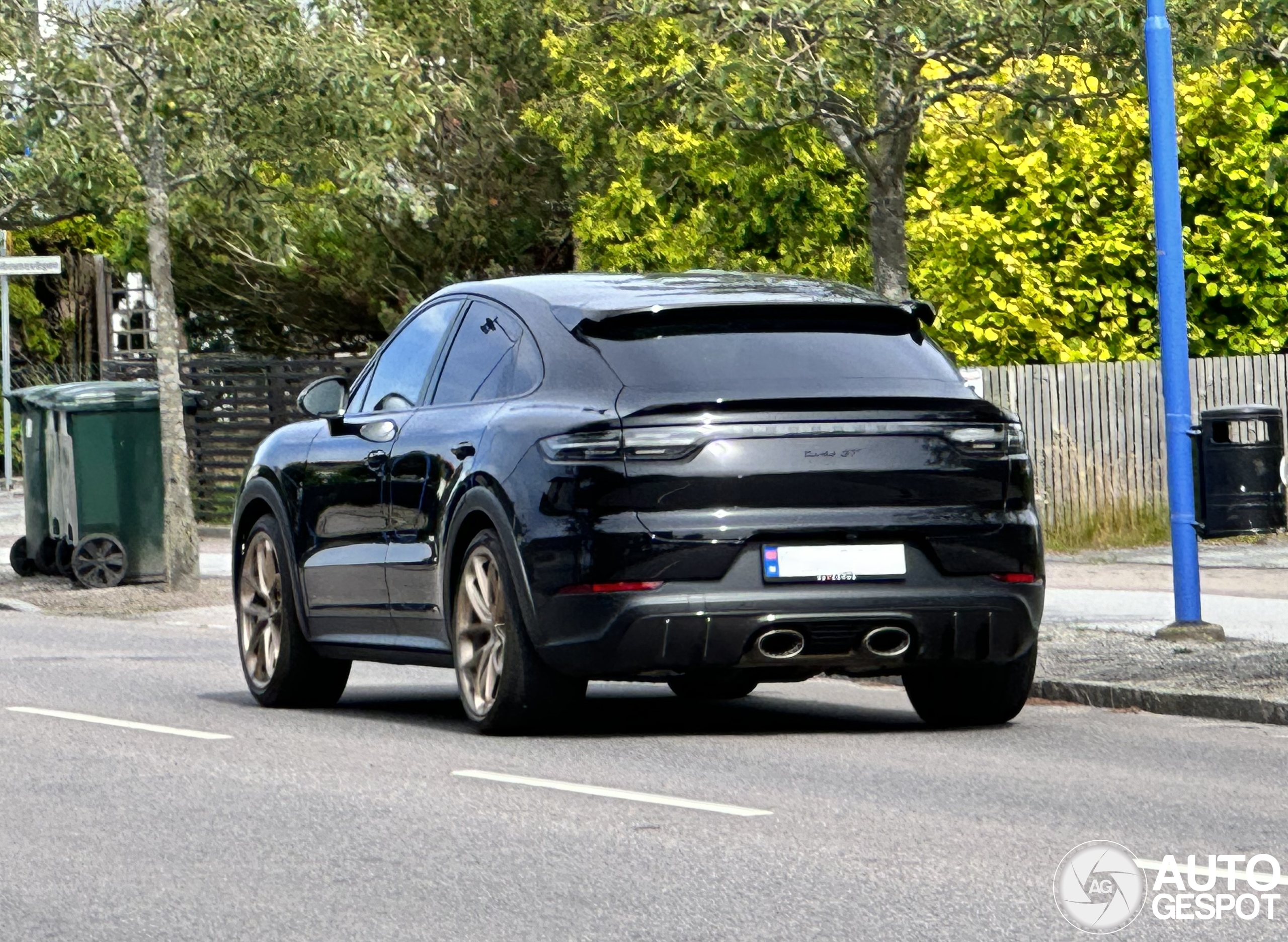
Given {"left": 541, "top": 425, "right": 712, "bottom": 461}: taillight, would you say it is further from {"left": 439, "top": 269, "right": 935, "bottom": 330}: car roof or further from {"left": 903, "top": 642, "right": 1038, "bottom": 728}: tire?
{"left": 903, "top": 642, "right": 1038, "bottom": 728}: tire

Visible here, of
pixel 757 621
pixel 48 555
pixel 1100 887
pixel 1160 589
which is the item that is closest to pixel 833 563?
pixel 757 621

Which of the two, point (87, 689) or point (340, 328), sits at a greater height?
point (340, 328)

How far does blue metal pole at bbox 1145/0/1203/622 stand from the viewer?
41.8ft

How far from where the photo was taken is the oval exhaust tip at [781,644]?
9.04m

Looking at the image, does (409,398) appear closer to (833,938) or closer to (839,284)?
(839,284)

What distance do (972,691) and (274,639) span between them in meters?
3.21

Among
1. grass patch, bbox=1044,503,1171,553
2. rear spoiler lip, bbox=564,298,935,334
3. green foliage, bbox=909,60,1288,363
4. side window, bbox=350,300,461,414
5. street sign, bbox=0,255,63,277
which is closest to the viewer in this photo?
rear spoiler lip, bbox=564,298,935,334

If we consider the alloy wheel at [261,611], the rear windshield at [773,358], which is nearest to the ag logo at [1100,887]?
the rear windshield at [773,358]

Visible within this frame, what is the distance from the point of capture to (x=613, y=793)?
805cm

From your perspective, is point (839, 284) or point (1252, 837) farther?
point (839, 284)

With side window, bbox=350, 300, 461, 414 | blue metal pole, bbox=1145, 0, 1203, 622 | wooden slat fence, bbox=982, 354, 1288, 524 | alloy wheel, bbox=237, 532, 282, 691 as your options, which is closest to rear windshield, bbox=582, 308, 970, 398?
side window, bbox=350, 300, 461, 414

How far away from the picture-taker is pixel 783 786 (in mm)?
8188

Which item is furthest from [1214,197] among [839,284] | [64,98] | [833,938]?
[833,938]

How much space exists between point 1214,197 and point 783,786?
19622mm
